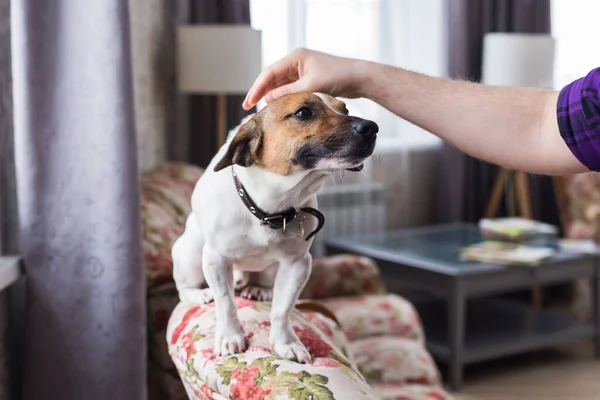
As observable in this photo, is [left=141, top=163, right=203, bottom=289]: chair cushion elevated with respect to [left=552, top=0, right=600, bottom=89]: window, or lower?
lower

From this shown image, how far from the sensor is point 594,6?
5.01 metres

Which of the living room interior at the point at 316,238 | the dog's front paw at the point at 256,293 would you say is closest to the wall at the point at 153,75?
the living room interior at the point at 316,238

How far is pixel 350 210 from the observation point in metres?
4.45

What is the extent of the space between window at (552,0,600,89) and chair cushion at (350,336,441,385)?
2855 millimetres

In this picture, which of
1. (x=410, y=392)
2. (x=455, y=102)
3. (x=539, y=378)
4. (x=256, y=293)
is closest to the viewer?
(x=455, y=102)

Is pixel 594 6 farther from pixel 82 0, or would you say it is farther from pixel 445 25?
pixel 82 0

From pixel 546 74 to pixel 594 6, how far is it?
100 cm

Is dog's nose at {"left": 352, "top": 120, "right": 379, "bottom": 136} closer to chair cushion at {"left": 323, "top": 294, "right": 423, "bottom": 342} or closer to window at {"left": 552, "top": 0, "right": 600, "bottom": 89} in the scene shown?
chair cushion at {"left": 323, "top": 294, "right": 423, "bottom": 342}

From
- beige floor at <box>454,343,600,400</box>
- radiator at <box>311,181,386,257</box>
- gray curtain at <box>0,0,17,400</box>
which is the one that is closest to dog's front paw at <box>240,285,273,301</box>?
gray curtain at <box>0,0,17,400</box>

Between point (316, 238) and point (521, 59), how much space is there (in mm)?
1310

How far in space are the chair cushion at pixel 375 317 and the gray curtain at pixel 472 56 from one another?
71.0 inches

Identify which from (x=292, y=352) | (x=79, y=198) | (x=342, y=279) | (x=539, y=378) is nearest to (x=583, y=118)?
(x=292, y=352)

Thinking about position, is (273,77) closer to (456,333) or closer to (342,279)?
(342,279)

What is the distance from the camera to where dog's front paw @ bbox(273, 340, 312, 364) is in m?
1.36
